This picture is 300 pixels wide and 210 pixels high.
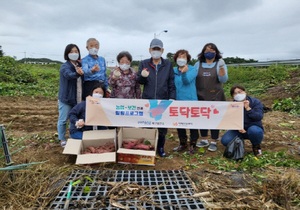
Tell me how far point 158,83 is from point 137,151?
1247mm

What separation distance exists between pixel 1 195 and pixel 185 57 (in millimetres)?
3325

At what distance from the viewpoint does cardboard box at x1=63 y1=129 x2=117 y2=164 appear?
3.29 m

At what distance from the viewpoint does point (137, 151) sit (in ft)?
11.2

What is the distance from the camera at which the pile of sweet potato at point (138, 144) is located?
12.3 feet

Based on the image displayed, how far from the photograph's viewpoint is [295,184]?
268 cm

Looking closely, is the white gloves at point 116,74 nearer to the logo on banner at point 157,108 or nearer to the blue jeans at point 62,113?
the logo on banner at point 157,108

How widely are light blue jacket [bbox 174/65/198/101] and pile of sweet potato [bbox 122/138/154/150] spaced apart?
1.03 m

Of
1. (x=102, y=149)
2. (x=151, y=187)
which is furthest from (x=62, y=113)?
(x=151, y=187)

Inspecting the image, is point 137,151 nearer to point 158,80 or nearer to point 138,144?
point 138,144

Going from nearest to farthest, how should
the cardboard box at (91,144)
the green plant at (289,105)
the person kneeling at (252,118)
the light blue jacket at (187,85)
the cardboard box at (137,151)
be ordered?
the cardboard box at (91,144), the cardboard box at (137,151), the person kneeling at (252,118), the light blue jacket at (187,85), the green plant at (289,105)

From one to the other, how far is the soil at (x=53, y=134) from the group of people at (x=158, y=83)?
367 millimetres

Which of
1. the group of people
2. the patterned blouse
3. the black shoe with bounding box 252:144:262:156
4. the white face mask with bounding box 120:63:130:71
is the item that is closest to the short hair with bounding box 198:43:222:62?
the group of people

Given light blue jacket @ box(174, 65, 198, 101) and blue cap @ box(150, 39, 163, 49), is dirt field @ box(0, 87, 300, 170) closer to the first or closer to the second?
light blue jacket @ box(174, 65, 198, 101)

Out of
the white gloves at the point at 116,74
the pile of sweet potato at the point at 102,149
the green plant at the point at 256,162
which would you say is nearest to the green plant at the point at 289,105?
the green plant at the point at 256,162
